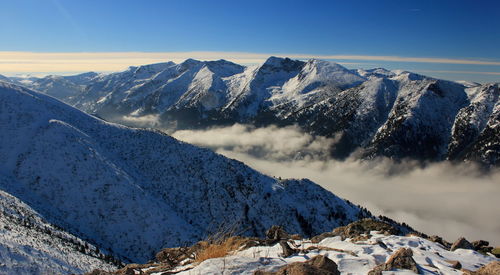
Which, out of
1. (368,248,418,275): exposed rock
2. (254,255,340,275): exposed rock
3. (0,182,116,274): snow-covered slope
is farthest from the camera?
(0,182,116,274): snow-covered slope

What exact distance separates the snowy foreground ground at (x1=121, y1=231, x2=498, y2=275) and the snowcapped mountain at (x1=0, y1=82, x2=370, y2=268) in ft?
155

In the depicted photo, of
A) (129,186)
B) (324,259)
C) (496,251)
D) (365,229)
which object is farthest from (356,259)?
(129,186)

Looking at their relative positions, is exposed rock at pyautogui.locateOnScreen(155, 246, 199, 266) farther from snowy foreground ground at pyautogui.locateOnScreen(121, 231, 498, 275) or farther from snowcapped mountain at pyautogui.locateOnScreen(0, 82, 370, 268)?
snowcapped mountain at pyautogui.locateOnScreen(0, 82, 370, 268)

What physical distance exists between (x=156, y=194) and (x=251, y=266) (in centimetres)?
6758

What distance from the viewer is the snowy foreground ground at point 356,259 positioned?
5.98 meters

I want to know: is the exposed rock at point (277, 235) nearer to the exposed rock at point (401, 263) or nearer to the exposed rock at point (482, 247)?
the exposed rock at point (401, 263)

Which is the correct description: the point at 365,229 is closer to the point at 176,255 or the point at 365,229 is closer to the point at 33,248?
the point at 176,255

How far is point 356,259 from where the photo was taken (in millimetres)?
6938

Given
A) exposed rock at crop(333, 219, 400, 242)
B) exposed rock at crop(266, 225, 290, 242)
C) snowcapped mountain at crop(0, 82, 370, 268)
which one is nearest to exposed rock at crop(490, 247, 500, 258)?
exposed rock at crop(333, 219, 400, 242)

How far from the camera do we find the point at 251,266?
19.6 ft

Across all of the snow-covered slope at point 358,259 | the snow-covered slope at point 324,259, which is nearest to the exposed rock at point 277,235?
the snow-covered slope at point 324,259

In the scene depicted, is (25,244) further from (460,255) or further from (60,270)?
(460,255)

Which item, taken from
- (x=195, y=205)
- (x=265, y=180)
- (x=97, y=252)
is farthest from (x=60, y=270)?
(x=265, y=180)

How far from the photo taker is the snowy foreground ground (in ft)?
19.6
